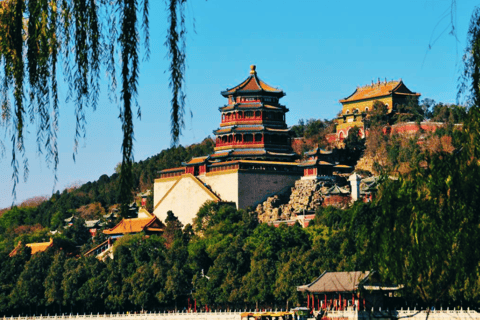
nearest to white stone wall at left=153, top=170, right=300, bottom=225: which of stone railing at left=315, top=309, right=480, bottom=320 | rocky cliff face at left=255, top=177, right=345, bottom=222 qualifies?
rocky cliff face at left=255, top=177, right=345, bottom=222

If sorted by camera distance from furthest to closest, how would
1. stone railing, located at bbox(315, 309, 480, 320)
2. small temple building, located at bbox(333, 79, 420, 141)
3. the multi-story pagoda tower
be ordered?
small temple building, located at bbox(333, 79, 420, 141)
the multi-story pagoda tower
stone railing, located at bbox(315, 309, 480, 320)

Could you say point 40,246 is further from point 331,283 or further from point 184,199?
point 331,283

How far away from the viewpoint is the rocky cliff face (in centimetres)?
5959

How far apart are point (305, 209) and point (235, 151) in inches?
302

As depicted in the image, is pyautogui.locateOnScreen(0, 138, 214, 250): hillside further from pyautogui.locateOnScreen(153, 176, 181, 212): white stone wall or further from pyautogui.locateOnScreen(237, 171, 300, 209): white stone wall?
pyautogui.locateOnScreen(237, 171, 300, 209): white stone wall

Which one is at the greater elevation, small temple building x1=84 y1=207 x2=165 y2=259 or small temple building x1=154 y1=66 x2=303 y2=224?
small temple building x1=154 y1=66 x2=303 y2=224

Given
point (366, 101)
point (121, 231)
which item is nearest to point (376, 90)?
point (366, 101)

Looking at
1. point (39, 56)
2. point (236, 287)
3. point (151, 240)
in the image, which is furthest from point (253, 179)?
point (39, 56)

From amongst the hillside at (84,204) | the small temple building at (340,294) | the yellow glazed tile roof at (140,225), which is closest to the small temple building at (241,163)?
the yellow glazed tile roof at (140,225)

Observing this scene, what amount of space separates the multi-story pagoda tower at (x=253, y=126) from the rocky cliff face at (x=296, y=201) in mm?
3337

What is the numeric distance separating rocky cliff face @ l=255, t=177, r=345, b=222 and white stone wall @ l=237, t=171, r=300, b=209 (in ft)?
1.64

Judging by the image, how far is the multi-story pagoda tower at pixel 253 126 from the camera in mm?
64125

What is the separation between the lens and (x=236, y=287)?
48562mm

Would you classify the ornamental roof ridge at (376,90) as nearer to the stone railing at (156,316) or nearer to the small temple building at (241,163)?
the small temple building at (241,163)
